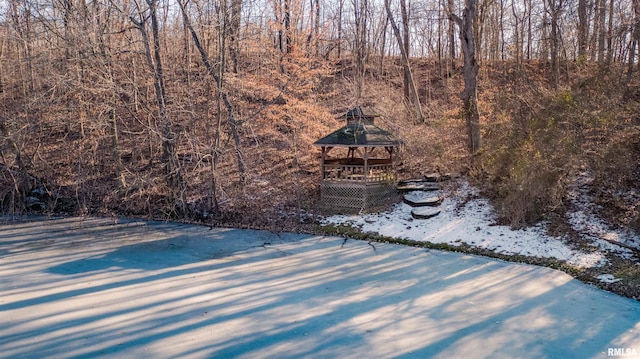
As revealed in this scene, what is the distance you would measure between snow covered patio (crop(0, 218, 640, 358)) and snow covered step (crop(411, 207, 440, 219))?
185cm

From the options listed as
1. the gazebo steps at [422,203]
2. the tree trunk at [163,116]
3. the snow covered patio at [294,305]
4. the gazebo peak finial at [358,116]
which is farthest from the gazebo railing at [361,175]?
the tree trunk at [163,116]

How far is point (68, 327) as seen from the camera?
602cm

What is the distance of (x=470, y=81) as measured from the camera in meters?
13.5

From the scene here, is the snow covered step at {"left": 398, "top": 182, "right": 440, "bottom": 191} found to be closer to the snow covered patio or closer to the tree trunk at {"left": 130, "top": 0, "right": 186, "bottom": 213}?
the snow covered patio

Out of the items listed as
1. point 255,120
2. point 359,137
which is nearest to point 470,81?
point 359,137

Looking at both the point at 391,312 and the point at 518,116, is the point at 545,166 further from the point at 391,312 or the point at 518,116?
the point at 391,312

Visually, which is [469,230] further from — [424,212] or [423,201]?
[423,201]

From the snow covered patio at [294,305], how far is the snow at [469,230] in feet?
2.57

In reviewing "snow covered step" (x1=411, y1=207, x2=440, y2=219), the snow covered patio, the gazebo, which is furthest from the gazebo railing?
the snow covered patio

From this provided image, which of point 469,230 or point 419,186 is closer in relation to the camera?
point 469,230

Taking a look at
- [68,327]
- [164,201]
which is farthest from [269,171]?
[68,327]

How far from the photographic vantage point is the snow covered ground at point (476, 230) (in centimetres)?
881

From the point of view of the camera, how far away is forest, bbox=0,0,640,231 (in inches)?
379

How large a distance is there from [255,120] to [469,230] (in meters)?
8.60
